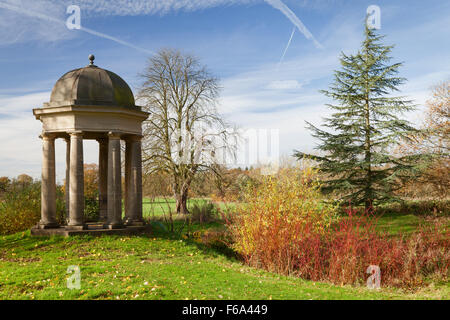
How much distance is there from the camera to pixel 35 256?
11602 millimetres

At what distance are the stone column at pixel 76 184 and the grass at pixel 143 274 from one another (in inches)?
32.1

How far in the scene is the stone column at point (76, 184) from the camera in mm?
13500

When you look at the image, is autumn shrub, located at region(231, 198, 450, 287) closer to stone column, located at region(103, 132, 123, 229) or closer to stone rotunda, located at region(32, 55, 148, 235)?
stone column, located at region(103, 132, 123, 229)

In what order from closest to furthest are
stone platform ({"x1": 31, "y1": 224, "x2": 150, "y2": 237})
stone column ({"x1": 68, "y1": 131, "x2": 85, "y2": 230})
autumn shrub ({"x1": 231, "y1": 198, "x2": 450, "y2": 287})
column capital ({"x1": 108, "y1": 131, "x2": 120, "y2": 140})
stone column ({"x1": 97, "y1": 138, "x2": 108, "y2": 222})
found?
autumn shrub ({"x1": 231, "y1": 198, "x2": 450, "y2": 287}) < stone platform ({"x1": 31, "y1": 224, "x2": 150, "y2": 237}) < stone column ({"x1": 68, "y1": 131, "x2": 85, "y2": 230}) < column capital ({"x1": 108, "y1": 131, "x2": 120, "y2": 140}) < stone column ({"x1": 97, "y1": 138, "x2": 108, "y2": 222})

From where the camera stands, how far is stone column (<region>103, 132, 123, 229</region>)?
1399cm

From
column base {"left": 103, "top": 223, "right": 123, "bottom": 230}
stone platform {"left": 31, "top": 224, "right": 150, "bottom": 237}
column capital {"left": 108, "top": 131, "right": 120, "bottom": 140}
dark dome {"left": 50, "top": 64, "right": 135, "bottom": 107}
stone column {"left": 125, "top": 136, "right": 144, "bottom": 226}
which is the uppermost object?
dark dome {"left": 50, "top": 64, "right": 135, "bottom": 107}

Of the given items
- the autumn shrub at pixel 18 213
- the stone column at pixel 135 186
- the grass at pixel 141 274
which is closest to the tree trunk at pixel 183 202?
the stone column at pixel 135 186

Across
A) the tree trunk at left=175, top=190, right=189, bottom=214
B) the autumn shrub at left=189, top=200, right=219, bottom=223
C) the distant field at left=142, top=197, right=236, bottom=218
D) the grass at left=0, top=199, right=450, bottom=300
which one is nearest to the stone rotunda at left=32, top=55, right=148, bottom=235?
the grass at left=0, top=199, right=450, bottom=300

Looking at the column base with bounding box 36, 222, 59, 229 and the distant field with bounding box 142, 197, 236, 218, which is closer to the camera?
the column base with bounding box 36, 222, 59, 229

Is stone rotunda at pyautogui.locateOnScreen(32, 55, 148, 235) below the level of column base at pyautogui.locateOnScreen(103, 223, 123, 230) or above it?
above

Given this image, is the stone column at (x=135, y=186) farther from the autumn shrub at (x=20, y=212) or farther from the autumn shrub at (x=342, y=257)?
the autumn shrub at (x=342, y=257)

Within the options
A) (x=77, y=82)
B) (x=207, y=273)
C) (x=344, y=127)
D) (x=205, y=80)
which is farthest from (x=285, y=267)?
(x=205, y=80)

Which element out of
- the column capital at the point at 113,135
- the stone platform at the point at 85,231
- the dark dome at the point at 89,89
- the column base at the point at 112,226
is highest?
the dark dome at the point at 89,89

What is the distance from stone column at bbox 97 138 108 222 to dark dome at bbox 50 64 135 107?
3300 mm
